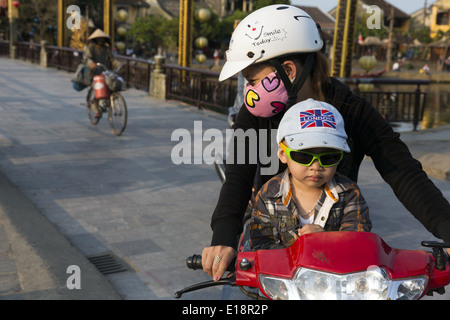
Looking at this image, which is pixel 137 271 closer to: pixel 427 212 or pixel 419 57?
pixel 427 212

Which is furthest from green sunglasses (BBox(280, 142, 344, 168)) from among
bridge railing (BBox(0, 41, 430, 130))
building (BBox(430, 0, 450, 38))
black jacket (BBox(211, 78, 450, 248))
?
building (BBox(430, 0, 450, 38))

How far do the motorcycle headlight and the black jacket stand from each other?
53 centimetres

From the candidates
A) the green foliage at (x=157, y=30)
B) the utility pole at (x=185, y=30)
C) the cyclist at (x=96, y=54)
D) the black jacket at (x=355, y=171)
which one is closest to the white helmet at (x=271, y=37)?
the black jacket at (x=355, y=171)

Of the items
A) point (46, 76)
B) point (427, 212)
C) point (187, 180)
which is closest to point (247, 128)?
Answer: point (427, 212)

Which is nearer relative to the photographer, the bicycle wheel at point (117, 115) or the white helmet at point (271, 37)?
the white helmet at point (271, 37)

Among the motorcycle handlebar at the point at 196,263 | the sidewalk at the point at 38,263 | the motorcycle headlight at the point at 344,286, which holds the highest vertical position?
the motorcycle headlight at the point at 344,286

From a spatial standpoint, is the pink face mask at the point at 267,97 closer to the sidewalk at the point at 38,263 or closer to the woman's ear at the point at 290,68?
the woman's ear at the point at 290,68

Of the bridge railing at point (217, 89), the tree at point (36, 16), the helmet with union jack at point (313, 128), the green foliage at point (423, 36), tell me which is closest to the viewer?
the helmet with union jack at point (313, 128)

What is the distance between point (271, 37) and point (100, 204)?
450 centimetres

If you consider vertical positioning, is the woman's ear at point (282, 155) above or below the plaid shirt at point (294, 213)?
above

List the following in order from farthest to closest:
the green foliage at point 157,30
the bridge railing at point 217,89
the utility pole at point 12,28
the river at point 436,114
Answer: the green foliage at point 157,30
the utility pole at point 12,28
the river at point 436,114
the bridge railing at point 217,89

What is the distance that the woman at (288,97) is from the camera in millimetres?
2512

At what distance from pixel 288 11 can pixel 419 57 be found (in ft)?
235

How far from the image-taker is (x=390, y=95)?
13.3 m
